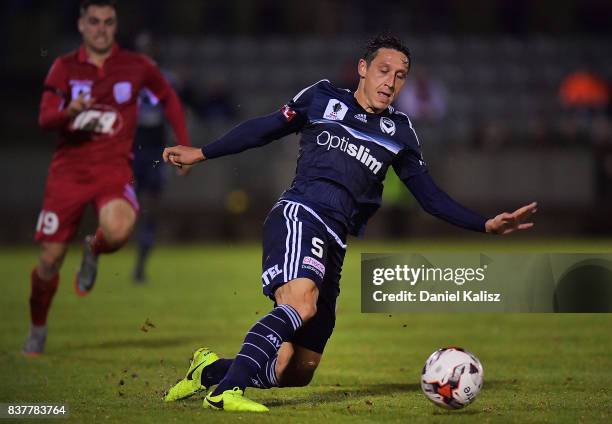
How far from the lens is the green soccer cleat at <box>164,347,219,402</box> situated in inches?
271

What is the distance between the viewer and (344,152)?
690 cm

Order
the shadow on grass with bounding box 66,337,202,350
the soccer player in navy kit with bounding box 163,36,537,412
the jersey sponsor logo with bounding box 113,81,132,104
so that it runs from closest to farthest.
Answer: the soccer player in navy kit with bounding box 163,36,537,412
the jersey sponsor logo with bounding box 113,81,132,104
the shadow on grass with bounding box 66,337,202,350

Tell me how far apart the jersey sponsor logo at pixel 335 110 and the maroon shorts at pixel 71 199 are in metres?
2.68

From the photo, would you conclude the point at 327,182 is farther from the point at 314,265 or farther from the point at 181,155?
the point at 181,155

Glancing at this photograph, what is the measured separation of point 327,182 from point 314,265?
55 centimetres

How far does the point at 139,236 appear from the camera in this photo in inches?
571

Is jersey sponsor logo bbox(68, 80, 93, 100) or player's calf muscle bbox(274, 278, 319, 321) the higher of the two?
jersey sponsor logo bbox(68, 80, 93, 100)

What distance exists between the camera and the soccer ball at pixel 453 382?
654 centimetres

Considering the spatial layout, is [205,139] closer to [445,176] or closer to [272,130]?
[445,176]

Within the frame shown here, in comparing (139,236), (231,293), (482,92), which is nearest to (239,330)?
(231,293)

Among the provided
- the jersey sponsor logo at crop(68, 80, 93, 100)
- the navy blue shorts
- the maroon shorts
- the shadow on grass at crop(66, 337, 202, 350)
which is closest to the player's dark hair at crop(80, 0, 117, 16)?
the jersey sponsor logo at crop(68, 80, 93, 100)

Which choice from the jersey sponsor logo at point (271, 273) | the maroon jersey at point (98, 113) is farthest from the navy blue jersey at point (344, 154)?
the maroon jersey at point (98, 113)

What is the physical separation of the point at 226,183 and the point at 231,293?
7.65 meters

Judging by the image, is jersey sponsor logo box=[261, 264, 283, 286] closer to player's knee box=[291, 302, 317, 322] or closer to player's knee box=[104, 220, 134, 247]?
player's knee box=[291, 302, 317, 322]
